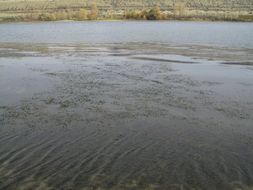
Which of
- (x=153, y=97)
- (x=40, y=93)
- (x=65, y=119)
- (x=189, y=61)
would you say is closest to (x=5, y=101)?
(x=40, y=93)

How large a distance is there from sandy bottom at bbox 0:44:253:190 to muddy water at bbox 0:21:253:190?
24mm

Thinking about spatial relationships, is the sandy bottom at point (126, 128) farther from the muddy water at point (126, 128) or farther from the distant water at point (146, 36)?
the distant water at point (146, 36)

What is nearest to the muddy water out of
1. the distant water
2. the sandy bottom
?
the sandy bottom

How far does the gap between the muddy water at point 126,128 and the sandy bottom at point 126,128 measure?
0.02 m

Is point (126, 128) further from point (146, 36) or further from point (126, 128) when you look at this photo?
point (146, 36)

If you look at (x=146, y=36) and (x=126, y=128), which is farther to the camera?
(x=146, y=36)

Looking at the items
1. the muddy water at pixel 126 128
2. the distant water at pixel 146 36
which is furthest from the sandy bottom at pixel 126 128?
the distant water at pixel 146 36

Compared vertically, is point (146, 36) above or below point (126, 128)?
below

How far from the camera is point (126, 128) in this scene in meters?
11.4

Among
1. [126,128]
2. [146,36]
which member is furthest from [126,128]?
[146,36]

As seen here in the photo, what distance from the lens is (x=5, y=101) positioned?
1434 centimetres

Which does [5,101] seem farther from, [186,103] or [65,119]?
[186,103]

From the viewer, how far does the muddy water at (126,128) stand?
816 cm

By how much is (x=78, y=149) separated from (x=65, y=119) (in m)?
2.66
